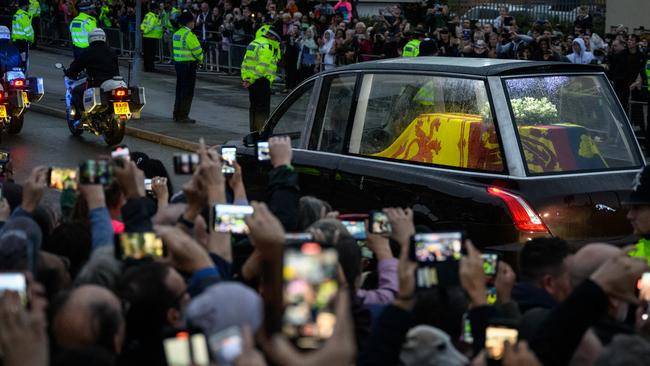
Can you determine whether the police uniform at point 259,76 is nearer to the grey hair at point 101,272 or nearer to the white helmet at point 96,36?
the white helmet at point 96,36

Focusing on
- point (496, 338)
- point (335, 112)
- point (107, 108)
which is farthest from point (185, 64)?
point (496, 338)

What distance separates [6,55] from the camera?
17.7 metres

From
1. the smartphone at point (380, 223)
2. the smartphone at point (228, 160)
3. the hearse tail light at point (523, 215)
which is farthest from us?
the hearse tail light at point (523, 215)

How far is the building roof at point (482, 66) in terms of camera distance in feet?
27.7

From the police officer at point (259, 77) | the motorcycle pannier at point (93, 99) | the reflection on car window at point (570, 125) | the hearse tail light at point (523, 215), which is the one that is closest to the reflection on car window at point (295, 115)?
the reflection on car window at point (570, 125)

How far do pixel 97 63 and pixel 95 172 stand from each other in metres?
11.9

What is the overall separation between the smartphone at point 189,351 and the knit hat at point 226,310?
0.41ft

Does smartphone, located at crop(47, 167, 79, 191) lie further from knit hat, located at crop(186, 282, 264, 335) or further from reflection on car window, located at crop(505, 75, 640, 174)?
reflection on car window, located at crop(505, 75, 640, 174)

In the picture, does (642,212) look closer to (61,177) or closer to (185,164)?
(185,164)

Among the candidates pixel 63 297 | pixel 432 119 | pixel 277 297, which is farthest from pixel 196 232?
pixel 432 119

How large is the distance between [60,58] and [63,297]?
91.7 feet

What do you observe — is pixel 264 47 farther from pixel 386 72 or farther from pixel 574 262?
pixel 574 262

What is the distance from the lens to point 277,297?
390 cm

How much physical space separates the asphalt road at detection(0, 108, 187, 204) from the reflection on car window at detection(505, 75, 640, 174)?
22.5 feet
